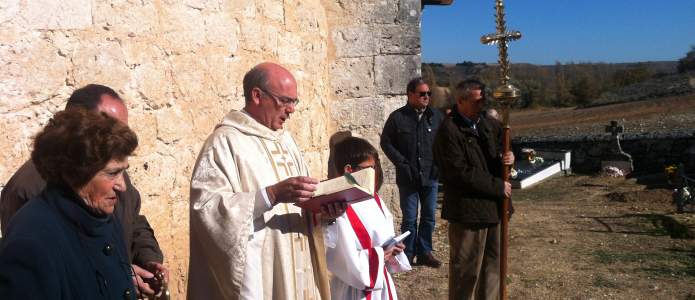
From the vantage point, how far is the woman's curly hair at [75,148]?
1.76 meters

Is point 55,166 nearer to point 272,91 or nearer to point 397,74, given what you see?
point 272,91

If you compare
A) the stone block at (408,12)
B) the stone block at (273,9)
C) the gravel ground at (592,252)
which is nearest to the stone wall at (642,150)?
the gravel ground at (592,252)

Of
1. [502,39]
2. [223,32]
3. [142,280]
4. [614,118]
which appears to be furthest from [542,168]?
[614,118]

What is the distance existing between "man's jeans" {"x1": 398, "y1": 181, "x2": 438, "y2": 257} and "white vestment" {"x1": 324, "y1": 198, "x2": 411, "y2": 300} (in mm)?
3056

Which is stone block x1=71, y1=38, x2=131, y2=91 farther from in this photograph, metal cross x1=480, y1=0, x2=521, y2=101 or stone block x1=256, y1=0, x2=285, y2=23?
metal cross x1=480, y1=0, x2=521, y2=101

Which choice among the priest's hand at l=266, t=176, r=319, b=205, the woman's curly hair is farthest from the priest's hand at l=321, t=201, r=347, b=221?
the woman's curly hair

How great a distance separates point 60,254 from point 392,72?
18.3 ft

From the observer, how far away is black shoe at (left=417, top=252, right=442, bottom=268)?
21.9 feet

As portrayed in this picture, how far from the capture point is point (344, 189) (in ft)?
8.85

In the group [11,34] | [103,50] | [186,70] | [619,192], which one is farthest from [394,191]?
[619,192]

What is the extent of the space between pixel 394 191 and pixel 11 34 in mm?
4674

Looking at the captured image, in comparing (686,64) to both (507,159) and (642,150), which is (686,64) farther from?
(507,159)

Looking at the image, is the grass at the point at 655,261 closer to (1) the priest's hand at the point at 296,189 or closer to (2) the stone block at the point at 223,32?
(2) the stone block at the point at 223,32

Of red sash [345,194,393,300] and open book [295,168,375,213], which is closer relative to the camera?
open book [295,168,375,213]
